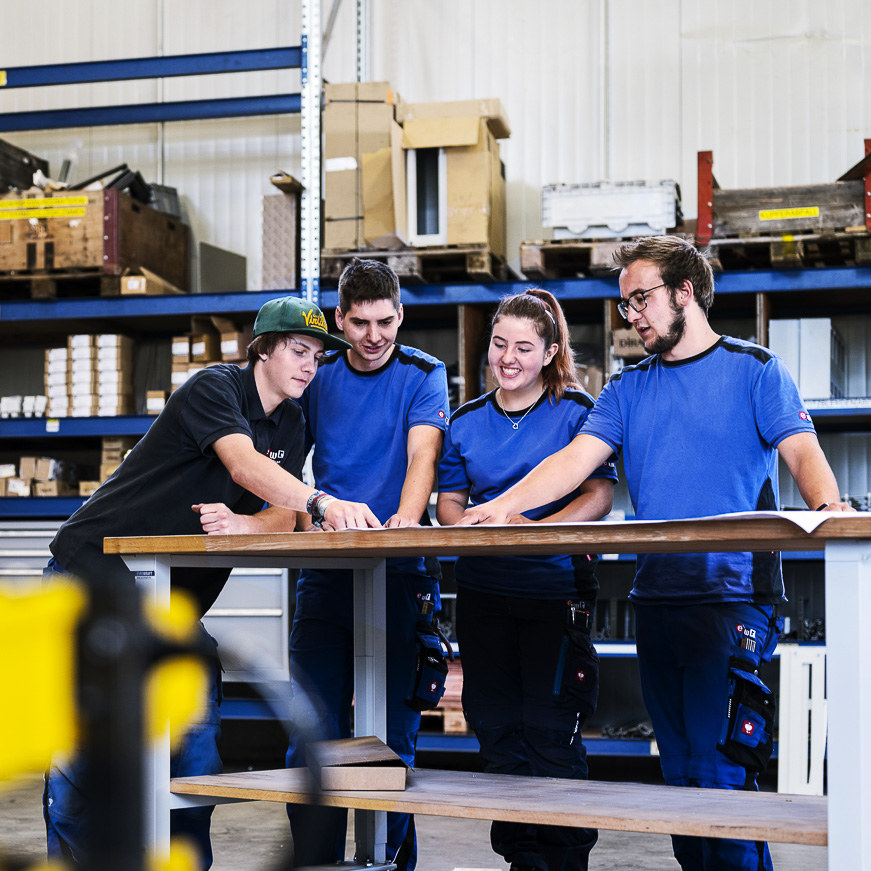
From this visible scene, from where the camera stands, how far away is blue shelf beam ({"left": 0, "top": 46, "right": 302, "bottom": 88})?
648 centimetres

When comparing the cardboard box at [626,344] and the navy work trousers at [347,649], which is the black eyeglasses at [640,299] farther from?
the cardboard box at [626,344]

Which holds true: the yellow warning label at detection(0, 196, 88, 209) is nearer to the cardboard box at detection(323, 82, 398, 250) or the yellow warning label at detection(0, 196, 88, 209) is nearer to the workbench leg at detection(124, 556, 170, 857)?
the cardboard box at detection(323, 82, 398, 250)

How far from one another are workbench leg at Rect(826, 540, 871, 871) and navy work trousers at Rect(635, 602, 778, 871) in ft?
2.23

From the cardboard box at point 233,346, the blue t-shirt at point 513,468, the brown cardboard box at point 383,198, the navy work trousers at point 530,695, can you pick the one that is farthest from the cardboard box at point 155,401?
the navy work trousers at point 530,695

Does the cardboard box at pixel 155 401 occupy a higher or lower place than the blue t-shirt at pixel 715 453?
higher

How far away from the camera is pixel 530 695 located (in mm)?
2693

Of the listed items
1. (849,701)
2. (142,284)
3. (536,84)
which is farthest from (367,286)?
(536,84)

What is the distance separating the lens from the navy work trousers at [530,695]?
8.69 feet

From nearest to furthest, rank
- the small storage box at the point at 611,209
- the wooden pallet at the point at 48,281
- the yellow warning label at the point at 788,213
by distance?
the yellow warning label at the point at 788,213, the small storage box at the point at 611,209, the wooden pallet at the point at 48,281

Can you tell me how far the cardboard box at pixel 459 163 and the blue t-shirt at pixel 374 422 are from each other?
304 centimetres

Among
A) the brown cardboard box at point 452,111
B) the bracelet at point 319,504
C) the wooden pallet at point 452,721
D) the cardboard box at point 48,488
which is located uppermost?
the brown cardboard box at point 452,111

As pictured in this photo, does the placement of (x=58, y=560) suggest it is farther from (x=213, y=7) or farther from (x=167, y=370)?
(x=213, y=7)

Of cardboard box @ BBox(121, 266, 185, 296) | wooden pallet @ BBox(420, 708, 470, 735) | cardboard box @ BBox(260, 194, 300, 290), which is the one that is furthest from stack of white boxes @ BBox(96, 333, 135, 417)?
wooden pallet @ BBox(420, 708, 470, 735)

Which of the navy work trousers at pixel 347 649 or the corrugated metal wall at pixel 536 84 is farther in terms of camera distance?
the corrugated metal wall at pixel 536 84
